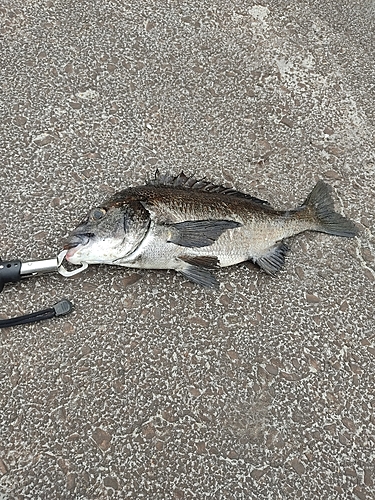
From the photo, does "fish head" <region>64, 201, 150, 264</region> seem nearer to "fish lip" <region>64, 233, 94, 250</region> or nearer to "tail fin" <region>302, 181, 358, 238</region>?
"fish lip" <region>64, 233, 94, 250</region>

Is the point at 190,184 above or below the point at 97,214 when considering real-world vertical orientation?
above

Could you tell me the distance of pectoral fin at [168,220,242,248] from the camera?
2326 millimetres

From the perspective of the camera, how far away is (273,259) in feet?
8.32

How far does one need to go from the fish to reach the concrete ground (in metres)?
0.11

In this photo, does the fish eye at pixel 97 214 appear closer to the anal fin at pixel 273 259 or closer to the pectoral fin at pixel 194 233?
the pectoral fin at pixel 194 233

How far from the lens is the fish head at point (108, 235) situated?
2279 mm

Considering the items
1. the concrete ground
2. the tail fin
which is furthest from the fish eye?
the tail fin

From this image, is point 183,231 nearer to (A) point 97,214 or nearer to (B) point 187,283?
(B) point 187,283

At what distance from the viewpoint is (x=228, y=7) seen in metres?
3.51

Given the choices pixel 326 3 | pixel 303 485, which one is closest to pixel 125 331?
pixel 303 485

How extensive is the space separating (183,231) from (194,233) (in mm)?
49

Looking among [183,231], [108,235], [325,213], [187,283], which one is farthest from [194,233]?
[325,213]

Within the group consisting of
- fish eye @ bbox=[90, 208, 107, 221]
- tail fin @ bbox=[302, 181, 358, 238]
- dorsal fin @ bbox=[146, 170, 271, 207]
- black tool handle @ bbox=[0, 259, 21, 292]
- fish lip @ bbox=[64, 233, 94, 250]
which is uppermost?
tail fin @ bbox=[302, 181, 358, 238]

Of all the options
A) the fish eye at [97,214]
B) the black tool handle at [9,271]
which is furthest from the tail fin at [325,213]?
the black tool handle at [9,271]
